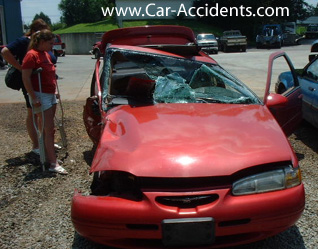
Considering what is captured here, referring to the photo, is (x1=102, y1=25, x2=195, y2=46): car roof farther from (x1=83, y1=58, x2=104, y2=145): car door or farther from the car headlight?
the car headlight

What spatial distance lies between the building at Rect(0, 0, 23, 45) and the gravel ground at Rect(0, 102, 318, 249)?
57.8 feet

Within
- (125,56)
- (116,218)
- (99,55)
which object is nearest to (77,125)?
(99,55)

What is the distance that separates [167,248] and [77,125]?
4445mm

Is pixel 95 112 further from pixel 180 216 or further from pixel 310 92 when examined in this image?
pixel 310 92

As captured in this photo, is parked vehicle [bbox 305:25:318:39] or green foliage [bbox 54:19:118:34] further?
green foliage [bbox 54:19:118:34]

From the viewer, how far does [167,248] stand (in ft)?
7.65

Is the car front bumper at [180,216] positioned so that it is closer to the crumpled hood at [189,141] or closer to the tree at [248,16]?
the crumpled hood at [189,141]

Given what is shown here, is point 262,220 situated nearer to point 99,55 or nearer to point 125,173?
point 125,173

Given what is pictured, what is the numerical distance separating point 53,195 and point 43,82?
1.22 metres

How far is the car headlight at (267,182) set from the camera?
93.4 inches

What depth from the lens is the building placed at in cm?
2158

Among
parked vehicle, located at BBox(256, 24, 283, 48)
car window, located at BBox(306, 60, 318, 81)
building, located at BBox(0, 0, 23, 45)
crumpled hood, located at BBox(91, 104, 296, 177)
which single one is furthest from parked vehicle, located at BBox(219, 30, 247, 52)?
crumpled hood, located at BBox(91, 104, 296, 177)

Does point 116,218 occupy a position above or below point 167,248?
above

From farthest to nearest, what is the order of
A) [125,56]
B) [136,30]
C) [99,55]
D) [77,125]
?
[77,125] → [136,30] → [99,55] → [125,56]
